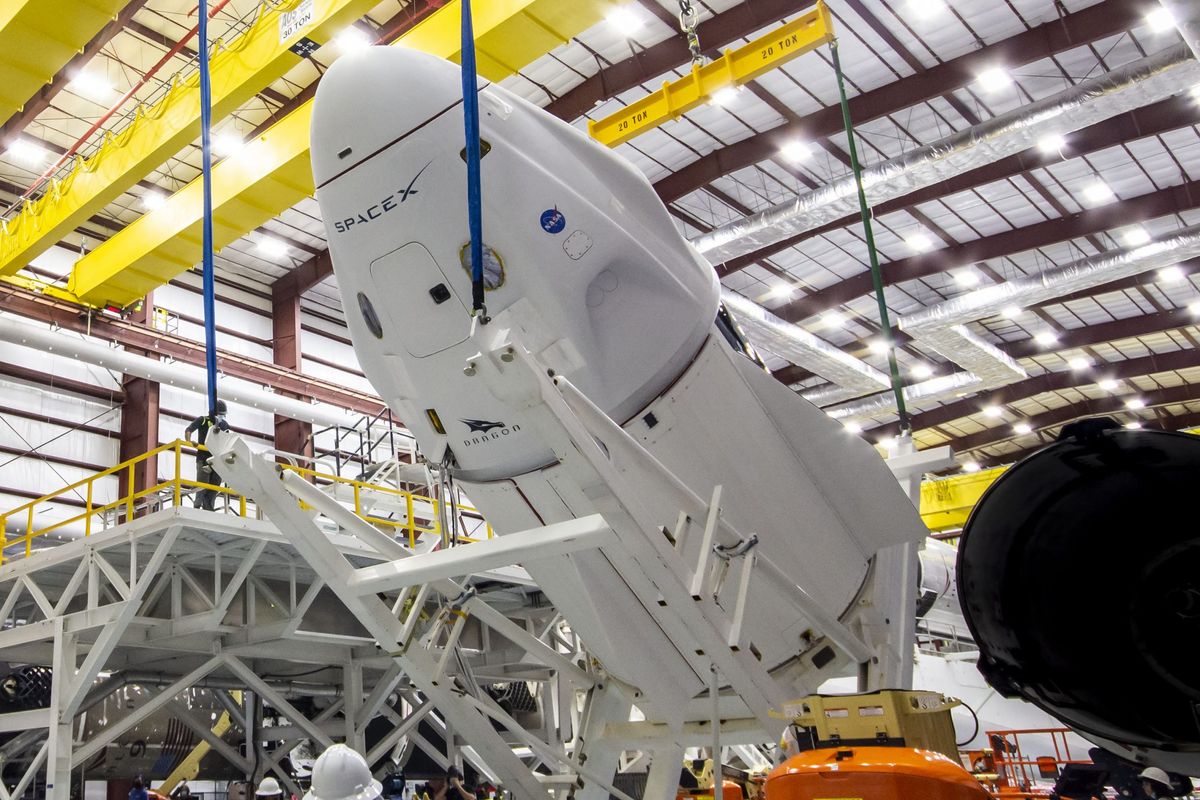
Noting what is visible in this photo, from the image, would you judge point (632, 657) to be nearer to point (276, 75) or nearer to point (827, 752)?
point (827, 752)

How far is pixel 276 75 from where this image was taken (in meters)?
14.9

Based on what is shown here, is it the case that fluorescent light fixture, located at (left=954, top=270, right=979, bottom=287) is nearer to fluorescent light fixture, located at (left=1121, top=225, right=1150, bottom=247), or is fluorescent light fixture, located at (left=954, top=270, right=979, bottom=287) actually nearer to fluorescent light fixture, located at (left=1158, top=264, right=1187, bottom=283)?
fluorescent light fixture, located at (left=1121, top=225, right=1150, bottom=247)

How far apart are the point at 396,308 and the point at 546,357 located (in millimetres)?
1011

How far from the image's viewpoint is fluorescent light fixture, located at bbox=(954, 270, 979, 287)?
25.3 meters

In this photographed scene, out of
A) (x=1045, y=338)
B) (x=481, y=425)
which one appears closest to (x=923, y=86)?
(x=1045, y=338)

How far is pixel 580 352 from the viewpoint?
553 centimetres

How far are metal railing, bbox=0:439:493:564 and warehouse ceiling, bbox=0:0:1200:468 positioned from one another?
240 inches

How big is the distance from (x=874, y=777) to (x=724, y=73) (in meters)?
14.2

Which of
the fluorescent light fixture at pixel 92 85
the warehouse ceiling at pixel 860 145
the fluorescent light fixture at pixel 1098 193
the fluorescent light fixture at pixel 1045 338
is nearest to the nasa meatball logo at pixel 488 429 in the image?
the warehouse ceiling at pixel 860 145

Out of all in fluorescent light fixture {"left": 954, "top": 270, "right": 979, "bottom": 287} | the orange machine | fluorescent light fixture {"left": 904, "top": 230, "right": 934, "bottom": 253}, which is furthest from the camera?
fluorescent light fixture {"left": 954, "top": 270, "right": 979, "bottom": 287}

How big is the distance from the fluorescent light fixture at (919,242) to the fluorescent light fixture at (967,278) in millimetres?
1496

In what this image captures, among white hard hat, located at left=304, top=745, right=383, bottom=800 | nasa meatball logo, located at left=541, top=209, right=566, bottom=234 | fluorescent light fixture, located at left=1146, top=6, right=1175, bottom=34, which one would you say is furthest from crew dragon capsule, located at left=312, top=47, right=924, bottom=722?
fluorescent light fixture, located at left=1146, top=6, right=1175, bottom=34

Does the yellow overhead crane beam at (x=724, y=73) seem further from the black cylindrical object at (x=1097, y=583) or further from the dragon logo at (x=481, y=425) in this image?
the black cylindrical object at (x=1097, y=583)

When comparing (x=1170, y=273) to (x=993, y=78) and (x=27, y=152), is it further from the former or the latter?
(x=27, y=152)
